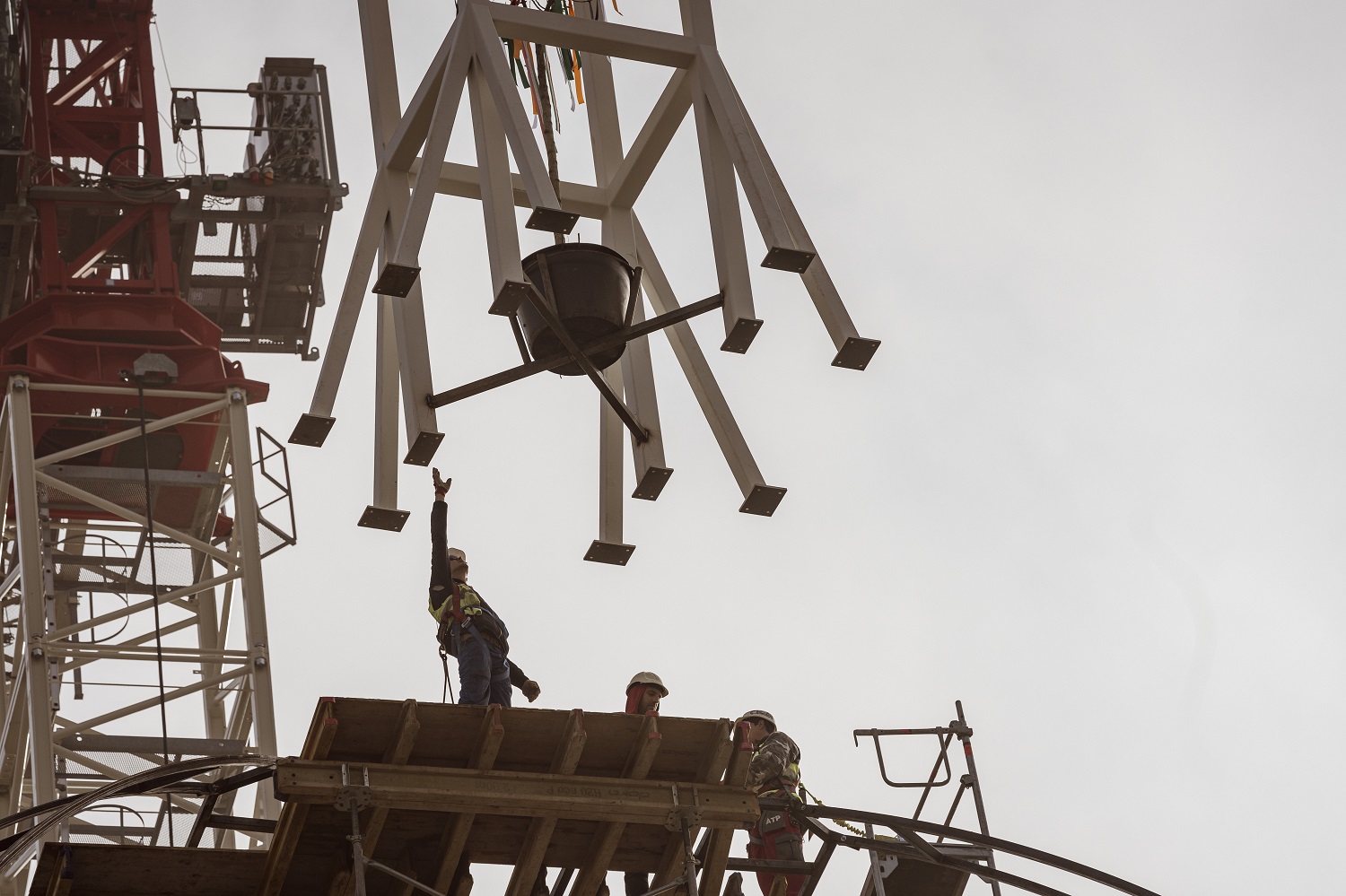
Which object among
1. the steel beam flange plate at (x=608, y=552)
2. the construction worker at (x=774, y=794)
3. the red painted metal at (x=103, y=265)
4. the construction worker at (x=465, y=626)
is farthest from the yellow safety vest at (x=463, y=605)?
the red painted metal at (x=103, y=265)

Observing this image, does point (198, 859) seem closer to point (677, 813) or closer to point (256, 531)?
point (677, 813)

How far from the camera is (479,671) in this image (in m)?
13.7

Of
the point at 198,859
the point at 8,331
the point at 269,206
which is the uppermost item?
the point at 269,206

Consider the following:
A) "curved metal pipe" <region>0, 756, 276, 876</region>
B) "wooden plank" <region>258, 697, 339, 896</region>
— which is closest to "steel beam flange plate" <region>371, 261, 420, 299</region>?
"curved metal pipe" <region>0, 756, 276, 876</region>

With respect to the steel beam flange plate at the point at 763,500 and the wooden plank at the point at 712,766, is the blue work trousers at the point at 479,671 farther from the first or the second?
the steel beam flange plate at the point at 763,500

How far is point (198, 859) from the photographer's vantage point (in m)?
11.6

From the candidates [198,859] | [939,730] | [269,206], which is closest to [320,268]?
[269,206]

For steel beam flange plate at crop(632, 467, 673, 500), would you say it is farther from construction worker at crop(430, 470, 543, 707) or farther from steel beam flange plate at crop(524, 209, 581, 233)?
construction worker at crop(430, 470, 543, 707)

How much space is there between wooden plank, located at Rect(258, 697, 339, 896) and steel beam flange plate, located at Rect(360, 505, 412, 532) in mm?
2002

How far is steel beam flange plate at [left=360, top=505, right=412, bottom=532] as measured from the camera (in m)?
9.34

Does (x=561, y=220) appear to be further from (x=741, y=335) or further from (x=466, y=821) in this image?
(x=466, y=821)

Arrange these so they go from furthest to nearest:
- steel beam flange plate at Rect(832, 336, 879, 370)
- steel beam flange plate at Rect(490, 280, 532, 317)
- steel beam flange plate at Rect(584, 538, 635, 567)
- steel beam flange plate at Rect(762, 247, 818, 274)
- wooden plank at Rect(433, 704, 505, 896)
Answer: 1. wooden plank at Rect(433, 704, 505, 896)
2. steel beam flange plate at Rect(584, 538, 635, 567)
3. steel beam flange plate at Rect(832, 336, 879, 370)
4. steel beam flange plate at Rect(762, 247, 818, 274)
5. steel beam flange plate at Rect(490, 280, 532, 317)

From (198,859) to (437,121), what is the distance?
493 centimetres

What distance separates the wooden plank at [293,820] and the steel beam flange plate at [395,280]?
10.7 ft
